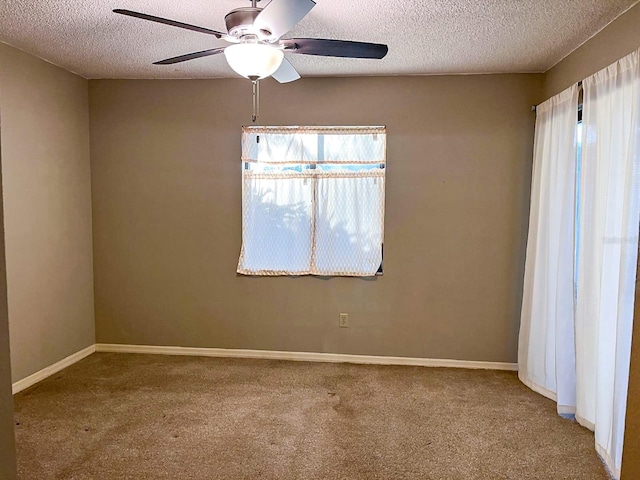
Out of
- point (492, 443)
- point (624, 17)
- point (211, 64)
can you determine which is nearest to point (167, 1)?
point (211, 64)

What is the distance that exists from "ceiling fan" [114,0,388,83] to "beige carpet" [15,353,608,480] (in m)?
1.97

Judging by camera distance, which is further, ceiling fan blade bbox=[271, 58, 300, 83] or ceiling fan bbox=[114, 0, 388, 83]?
ceiling fan blade bbox=[271, 58, 300, 83]

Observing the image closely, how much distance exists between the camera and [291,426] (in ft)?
8.58

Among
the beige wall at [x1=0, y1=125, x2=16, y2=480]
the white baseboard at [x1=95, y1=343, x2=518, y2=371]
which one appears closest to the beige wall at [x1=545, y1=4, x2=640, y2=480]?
the beige wall at [x1=0, y1=125, x2=16, y2=480]

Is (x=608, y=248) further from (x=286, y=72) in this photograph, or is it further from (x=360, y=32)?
(x=286, y=72)

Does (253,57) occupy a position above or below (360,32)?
below

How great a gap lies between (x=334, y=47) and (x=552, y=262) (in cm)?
205

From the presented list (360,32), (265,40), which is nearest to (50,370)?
(265,40)

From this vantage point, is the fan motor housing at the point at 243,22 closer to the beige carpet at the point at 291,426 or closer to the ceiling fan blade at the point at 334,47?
the ceiling fan blade at the point at 334,47

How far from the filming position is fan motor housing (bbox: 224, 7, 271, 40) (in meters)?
1.83

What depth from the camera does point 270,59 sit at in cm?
196

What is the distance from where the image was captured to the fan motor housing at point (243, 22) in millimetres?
1832

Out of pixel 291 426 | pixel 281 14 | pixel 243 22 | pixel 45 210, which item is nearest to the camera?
pixel 281 14

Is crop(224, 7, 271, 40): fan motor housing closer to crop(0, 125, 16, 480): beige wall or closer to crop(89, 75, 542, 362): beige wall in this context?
crop(0, 125, 16, 480): beige wall
